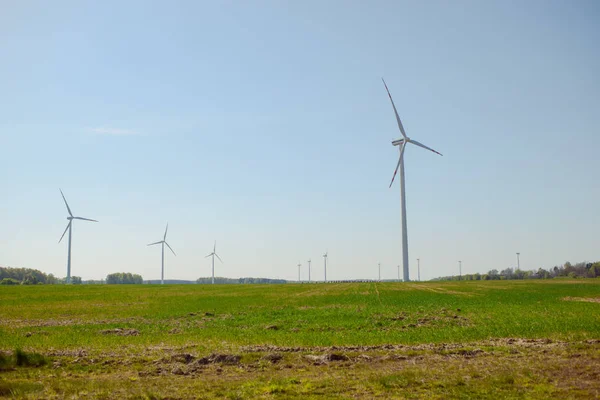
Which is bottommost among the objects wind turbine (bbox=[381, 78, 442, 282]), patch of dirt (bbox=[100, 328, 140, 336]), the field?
patch of dirt (bbox=[100, 328, 140, 336])

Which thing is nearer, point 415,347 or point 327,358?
point 327,358

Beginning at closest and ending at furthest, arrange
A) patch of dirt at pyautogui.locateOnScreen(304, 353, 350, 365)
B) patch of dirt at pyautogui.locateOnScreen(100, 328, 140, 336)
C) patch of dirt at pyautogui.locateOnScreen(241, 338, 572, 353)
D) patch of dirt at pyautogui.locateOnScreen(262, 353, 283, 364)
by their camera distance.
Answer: patch of dirt at pyautogui.locateOnScreen(304, 353, 350, 365), patch of dirt at pyautogui.locateOnScreen(262, 353, 283, 364), patch of dirt at pyautogui.locateOnScreen(241, 338, 572, 353), patch of dirt at pyautogui.locateOnScreen(100, 328, 140, 336)

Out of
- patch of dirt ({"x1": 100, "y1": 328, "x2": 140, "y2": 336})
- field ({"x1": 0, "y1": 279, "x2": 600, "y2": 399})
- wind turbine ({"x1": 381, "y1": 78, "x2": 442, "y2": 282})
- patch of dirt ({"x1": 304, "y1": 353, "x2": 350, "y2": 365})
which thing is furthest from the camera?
wind turbine ({"x1": 381, "y1": 78, "x2": 442, "y2": 282})

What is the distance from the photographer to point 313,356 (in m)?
22.9

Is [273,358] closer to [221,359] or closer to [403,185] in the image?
[221,359]

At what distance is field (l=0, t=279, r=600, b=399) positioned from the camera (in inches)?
674

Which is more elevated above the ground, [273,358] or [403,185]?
[403,185]

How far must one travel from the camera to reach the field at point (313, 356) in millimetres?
17109

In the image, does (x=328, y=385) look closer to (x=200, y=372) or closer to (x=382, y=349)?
(x=200, y=372)

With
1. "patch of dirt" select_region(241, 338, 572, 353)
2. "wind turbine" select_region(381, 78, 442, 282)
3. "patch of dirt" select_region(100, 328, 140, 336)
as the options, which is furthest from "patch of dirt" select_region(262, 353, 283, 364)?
"wind turbine" select_region(381, 78, 442, 282)

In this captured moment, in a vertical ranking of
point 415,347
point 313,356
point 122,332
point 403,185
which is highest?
point 403,185

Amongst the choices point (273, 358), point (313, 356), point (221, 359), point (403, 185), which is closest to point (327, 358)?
point (313, 356)

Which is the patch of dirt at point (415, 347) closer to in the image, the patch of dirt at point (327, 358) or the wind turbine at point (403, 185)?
the patch of dirt at point (327, 358)

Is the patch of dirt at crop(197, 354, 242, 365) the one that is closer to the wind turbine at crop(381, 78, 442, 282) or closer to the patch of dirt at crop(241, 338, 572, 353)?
the patch of dirt at crop(241, 338, 572, 353)
